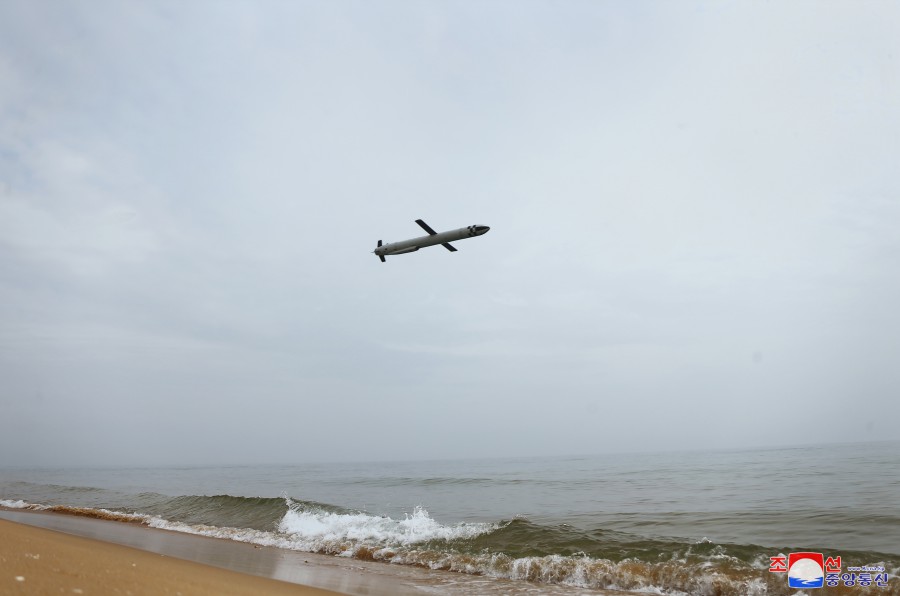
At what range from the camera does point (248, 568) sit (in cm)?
919

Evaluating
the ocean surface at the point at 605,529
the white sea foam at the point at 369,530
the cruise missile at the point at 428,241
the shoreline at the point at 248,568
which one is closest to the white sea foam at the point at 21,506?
the ocean surface at the point at 605,529

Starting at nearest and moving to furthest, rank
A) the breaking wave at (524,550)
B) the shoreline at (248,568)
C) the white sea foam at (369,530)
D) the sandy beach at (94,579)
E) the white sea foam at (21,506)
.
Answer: the sandy beach at (94,579) < the shoreline at (248,568) < the breaking wave at (524,550) < the white sea foam at (369,530) < the white sea foam at (21,506)

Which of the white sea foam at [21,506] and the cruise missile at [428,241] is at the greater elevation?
the cruise missile at [428,241]

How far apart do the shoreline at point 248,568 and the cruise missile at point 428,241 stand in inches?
418

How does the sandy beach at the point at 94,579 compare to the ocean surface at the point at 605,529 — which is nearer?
the sandy beach at the point at 94,579

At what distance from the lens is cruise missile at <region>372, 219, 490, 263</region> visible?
695 inches

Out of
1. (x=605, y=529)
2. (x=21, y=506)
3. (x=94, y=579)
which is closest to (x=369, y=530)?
(x=605, y=529)

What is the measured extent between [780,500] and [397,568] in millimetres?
15512

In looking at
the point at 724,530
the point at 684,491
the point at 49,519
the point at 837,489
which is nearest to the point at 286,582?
the point at 724,530

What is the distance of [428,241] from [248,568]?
40.1 feet

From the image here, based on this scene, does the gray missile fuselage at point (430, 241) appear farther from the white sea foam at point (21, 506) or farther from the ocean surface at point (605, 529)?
→ the white sea foam at point (21, 506)

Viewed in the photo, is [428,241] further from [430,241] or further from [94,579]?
[94,579]

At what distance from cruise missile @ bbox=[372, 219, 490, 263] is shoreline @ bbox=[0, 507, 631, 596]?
10.6 meters

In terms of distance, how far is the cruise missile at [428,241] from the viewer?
17641 millimetres
